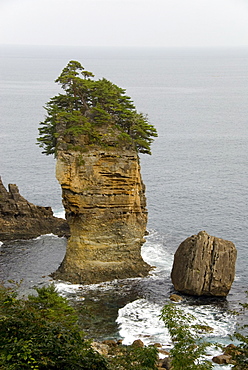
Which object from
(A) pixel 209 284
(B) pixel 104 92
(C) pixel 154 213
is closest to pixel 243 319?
(A) pixel 209 284

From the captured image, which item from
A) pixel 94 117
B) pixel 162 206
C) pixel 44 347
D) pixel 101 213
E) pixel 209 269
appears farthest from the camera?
pixel 162 206

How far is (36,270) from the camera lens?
200 ft

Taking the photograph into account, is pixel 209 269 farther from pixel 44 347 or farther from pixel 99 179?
Result: pixel 44 347

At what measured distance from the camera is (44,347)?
27953 millimetres

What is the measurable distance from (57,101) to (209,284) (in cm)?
2395

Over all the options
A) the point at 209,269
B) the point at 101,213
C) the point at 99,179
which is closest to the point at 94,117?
the point at 99,179

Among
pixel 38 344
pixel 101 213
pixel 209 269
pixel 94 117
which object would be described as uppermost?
pixel 94 117

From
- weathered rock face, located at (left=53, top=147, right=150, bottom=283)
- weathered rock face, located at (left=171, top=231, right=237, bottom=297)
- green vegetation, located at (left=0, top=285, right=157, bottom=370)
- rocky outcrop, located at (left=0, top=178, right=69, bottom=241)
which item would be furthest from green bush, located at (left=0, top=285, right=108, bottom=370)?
rocky outcrop, located at (left=0, top=178, right=69, bottom=241)

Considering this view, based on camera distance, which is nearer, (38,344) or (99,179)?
(38,344)

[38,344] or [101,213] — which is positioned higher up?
[101,213]

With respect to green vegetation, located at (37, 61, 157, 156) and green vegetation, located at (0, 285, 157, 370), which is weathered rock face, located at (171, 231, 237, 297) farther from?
green vegetation, located at (0, 285, 157, 370)

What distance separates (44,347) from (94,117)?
34.1 m

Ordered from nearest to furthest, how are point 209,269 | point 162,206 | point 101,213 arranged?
point 209,269 → point 101,213 → point 162,206

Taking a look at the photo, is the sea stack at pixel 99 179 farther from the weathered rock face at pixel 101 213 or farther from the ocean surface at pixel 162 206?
the ocean surface at pixel 162 206
